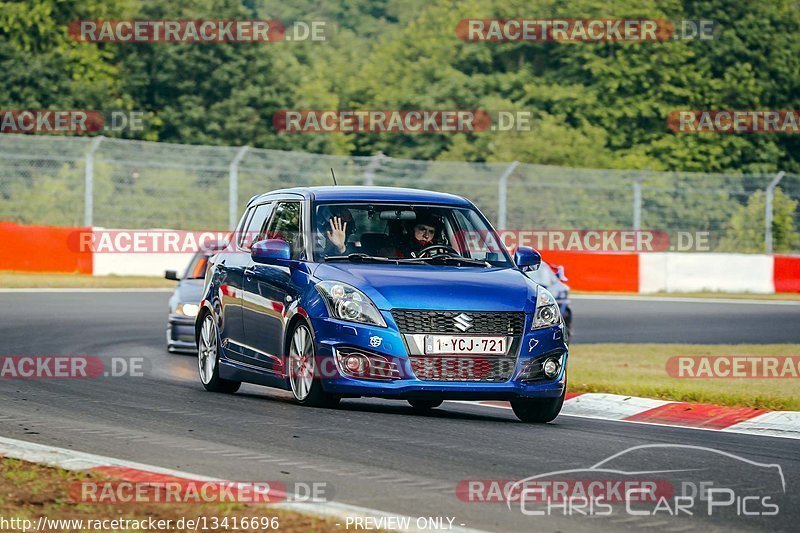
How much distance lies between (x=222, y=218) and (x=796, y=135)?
35.8m

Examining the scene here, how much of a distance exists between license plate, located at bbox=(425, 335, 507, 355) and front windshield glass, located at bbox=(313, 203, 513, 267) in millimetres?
1075

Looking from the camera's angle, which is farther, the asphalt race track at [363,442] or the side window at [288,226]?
the side window at [288,226]

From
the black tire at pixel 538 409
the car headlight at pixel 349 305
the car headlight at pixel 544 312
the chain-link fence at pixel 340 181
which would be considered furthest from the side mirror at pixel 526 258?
the chain-link fence at pixel 340 181

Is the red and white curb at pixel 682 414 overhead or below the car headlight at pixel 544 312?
below

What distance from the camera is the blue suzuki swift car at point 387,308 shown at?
34.8 ft

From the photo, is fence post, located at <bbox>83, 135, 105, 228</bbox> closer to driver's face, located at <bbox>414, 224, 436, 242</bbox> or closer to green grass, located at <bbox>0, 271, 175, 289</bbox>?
green grass, located at <bbox>0, 271, 175, 289</bbox>

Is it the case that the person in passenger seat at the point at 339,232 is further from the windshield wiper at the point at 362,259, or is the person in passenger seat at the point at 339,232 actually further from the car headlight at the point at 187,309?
the car headlight at the point at 187,309

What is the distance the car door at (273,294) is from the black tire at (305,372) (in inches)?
6.7

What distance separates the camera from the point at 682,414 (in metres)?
12.5

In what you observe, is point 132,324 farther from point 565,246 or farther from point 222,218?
point 565,246

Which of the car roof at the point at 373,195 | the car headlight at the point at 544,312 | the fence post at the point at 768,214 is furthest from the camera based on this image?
the fence post at the point at 768,214

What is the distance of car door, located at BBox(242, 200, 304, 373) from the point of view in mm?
11529

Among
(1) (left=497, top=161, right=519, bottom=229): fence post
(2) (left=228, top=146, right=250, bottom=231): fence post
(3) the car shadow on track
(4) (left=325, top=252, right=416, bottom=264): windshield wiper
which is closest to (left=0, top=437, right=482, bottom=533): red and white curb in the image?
(3) the car shadow on track

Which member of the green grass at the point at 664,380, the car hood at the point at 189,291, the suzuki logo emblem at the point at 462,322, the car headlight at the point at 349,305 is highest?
the car headlight at the point at 349,305
